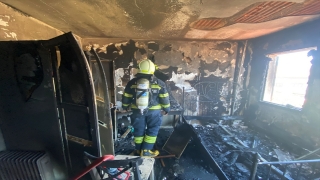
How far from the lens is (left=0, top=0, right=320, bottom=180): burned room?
60.8 inches

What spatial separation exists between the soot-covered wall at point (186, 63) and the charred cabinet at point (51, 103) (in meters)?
3.10

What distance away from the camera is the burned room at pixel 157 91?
60.8 inches

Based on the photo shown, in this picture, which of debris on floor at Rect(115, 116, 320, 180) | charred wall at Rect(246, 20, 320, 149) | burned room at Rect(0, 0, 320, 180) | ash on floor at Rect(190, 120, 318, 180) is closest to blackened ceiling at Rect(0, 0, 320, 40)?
burned room at Rect(0, 0, 320, 180)

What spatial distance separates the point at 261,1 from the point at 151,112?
97.6 inches

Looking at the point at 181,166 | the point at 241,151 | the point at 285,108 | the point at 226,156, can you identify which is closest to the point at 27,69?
the point at 181,166

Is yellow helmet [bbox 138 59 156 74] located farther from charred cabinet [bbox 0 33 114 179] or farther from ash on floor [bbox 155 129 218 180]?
ash on floor [bbox 155 129 218 180]

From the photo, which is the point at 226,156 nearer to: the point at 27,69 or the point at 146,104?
the point at 146,104

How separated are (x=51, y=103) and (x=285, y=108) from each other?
4.96 meters

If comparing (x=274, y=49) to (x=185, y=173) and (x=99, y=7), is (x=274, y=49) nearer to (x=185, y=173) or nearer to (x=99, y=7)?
(x=185, y=173)

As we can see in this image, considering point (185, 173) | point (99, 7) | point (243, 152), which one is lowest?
point (185, 173)

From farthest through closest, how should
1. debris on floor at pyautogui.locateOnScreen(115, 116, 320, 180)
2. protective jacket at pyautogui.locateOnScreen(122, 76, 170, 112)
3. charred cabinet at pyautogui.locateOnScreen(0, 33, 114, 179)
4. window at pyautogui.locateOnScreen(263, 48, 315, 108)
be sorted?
1. window at pyautogui.locateOnScreen(263, 48, 315, 108)
2. protective jacket at pyautogui.locateOnScreen(122, 76, 170, 112)
3. debris on floor at pyautogui.locateOnScreen(115, 116, 320, 180)
4. charred cabinet at pyautogui.locateOnScreen(0, 33, 114, 179)

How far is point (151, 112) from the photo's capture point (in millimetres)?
2791

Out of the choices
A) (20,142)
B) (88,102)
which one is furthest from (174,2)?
(20,142)

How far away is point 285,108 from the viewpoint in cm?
354
